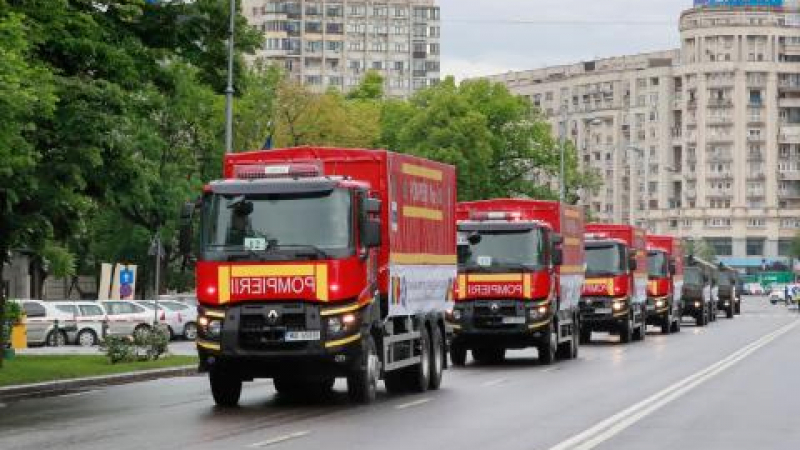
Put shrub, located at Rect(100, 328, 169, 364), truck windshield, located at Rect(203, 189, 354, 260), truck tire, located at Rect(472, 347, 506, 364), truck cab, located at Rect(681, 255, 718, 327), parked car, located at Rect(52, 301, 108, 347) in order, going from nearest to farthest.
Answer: truck windshield, located at Rect(203, 189, 354, 260)
shrub, located at Rect(100, 328, 169, 364)
truck tire, located at Rect(472, 347, 506, 364)
parked car, located at Rect(52, 301, 108, 347)
truck cab, located at Rect(681, 255, 718, 327)

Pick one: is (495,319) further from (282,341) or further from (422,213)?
(282,341)

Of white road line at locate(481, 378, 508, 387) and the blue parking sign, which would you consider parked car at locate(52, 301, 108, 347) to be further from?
white road line at locate(481, 378, 508, 387)

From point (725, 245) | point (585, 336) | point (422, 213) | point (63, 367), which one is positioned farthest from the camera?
point (725, 245)

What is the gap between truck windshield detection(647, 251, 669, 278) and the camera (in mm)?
60812

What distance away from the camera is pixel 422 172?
27.1 m

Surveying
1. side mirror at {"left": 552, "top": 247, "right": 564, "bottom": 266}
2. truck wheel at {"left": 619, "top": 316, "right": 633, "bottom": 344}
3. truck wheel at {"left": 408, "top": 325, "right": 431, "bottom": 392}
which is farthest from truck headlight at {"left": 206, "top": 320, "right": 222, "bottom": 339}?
truck wheel at {"left": 619, "top": 316, "right": 633, "bottom": 344}

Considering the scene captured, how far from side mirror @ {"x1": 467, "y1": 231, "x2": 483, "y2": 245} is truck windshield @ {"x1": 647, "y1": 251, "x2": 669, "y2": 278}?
26056 millimetres

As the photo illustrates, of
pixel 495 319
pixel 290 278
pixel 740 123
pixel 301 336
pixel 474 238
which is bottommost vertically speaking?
pixel 495 319

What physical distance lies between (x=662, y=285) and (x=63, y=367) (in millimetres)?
31114

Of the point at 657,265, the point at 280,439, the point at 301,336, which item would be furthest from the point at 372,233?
the point at 657,265

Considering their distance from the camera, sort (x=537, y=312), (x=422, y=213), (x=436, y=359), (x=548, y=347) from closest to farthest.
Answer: (x=422, y=213) < (x=436, y=359) < (x=537, y=312) < (x=548, y=347)

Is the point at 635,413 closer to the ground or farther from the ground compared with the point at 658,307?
closer to the ground

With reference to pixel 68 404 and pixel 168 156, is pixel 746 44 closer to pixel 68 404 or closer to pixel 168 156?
pixel 168 156

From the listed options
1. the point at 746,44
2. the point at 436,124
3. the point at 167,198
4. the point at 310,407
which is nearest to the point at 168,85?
the point at 310,407
